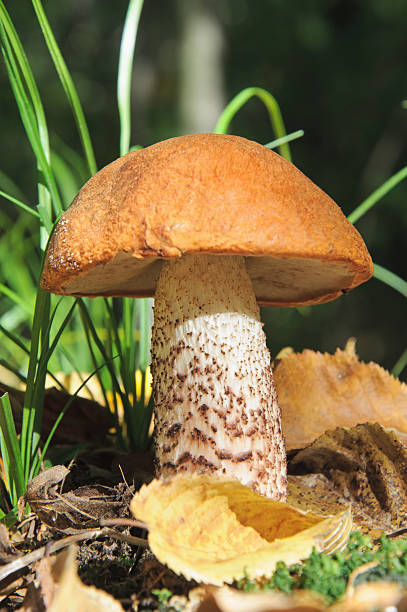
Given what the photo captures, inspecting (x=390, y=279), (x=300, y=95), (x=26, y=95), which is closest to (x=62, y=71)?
(x=26, y=95)

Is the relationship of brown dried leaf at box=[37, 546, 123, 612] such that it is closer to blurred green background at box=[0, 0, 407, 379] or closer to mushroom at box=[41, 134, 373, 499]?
mushroom at box=[41, 134, 373, 499]

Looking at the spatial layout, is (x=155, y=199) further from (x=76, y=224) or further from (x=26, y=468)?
(x=26, y=468)

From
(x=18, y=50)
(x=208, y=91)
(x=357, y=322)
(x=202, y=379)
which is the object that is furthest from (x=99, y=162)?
(x=202, y=379)

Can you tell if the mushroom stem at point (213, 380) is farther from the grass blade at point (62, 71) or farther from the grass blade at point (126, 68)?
the grass blade at point (126, 68)

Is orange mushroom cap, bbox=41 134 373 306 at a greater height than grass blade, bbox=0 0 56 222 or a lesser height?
lesser

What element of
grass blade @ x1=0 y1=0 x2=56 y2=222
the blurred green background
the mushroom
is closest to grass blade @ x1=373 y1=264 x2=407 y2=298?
the mushroom

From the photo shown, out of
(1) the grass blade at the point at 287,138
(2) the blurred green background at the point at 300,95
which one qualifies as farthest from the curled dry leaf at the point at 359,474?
(2) the blurred green background at the point at 300,95
